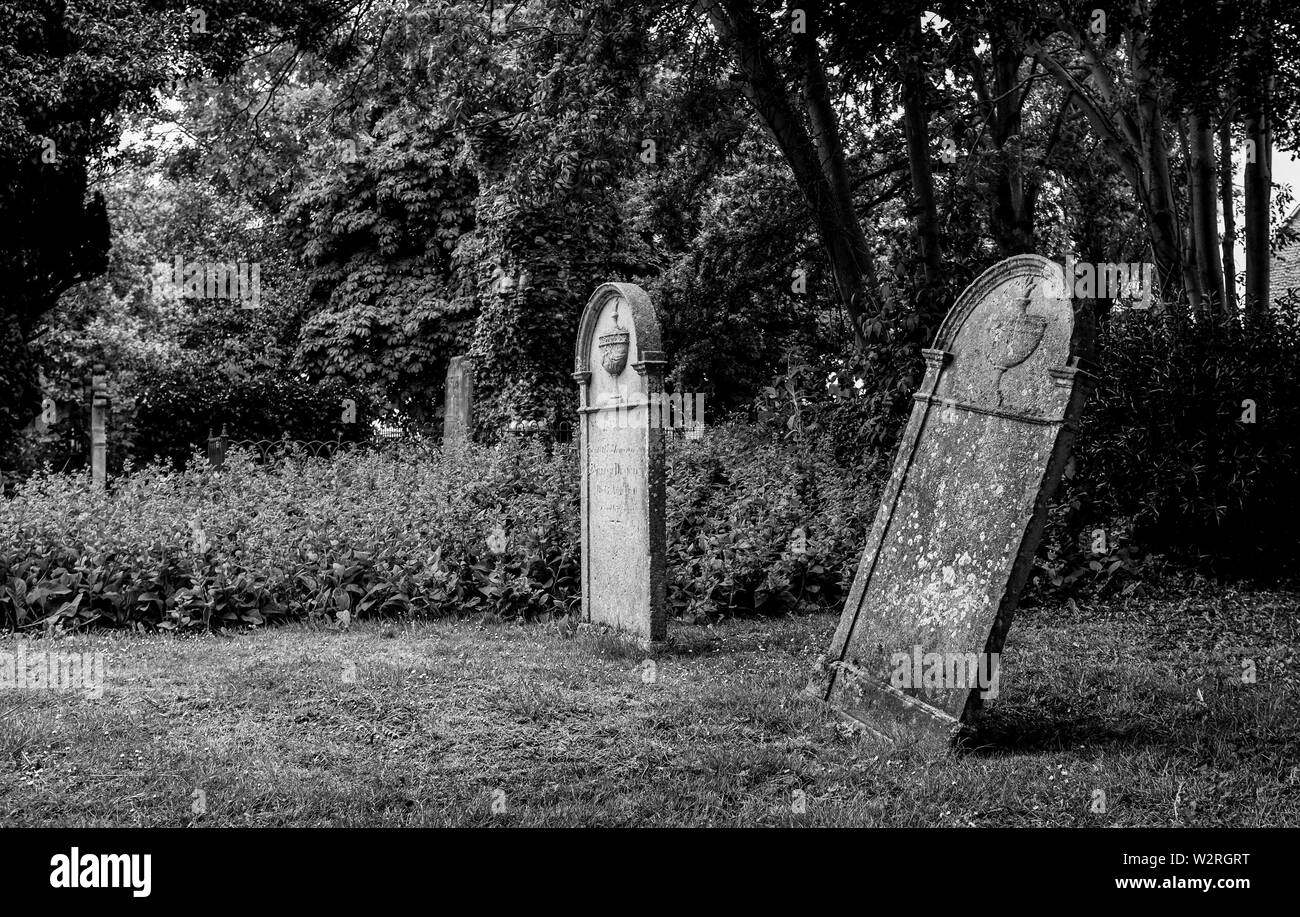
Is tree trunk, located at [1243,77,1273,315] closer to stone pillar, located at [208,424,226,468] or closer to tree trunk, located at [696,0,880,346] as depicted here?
tree trunk, located at [696,0,880,346]

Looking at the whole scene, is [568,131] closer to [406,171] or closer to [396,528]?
[396,528]

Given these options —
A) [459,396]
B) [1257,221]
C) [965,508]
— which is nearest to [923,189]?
[1257,221]

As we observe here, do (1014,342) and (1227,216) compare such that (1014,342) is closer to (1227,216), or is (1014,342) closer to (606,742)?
(606,742)

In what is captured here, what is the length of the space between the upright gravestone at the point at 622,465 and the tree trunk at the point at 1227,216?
753cm

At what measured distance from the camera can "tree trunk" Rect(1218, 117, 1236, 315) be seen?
12531mm

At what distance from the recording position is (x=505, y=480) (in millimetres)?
11133

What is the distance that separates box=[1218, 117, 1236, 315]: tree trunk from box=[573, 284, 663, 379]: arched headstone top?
24.5 ft

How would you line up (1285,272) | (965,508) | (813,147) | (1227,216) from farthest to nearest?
(1285,272) < (1227,216) < (813,147) < (965,508)

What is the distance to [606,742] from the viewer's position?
5.00 meters

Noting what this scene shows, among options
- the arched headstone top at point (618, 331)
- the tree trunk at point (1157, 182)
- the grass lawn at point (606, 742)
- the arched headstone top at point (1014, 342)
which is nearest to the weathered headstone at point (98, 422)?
the grass lawn at point (606, 742)

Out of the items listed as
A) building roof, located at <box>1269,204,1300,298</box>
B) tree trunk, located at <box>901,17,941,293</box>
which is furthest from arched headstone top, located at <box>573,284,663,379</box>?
building roof, located at <box>1269,204,1300,298</box>

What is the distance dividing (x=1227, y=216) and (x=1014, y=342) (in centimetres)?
1102

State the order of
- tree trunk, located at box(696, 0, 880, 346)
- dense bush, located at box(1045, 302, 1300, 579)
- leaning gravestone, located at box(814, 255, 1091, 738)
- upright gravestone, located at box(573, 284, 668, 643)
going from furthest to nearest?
tree trunk, located at box(696, 0, 880, 346) → dense bush, located at box(1045, 302, 1300, 579) → upright gravestone, located at box(573, 284, 668, 643) → leaning gravestone, located at box(814, 255, 1091, 738)

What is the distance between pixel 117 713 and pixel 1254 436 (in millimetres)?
9294
